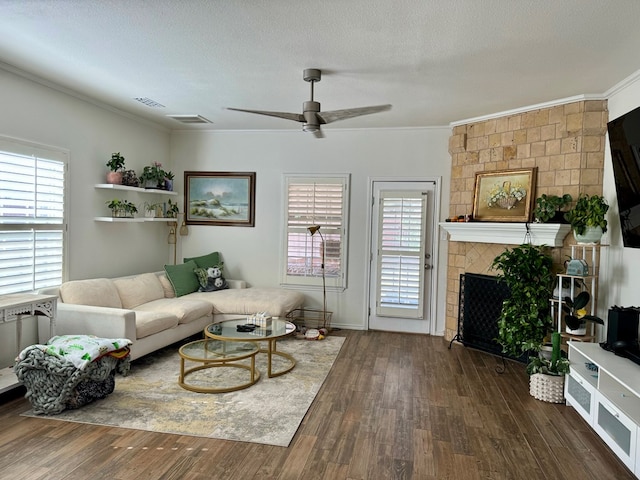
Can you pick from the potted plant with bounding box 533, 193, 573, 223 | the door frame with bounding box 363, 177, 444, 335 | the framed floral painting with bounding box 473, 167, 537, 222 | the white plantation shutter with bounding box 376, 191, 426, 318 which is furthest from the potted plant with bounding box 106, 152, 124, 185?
the potted plant with bounding box 533, 193, 573, 223

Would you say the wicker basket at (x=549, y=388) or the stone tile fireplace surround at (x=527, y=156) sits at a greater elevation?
the stone tile fireplace surround at (x=527, y=156)

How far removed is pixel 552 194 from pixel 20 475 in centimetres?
476

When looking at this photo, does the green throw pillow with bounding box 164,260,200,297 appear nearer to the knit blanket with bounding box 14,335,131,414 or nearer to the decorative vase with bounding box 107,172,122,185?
the decorative vase with bounding box 107,172,122,185

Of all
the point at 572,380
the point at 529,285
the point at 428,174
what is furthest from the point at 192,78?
the point at 572,380

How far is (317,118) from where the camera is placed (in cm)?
342

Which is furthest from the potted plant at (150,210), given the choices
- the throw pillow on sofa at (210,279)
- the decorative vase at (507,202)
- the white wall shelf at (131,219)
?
the decorative vase at (507,202)

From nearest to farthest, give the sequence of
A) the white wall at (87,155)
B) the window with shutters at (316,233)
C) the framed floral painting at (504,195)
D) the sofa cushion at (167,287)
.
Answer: the white wall at (87,155)
the framed floral painting at (504,195)
the sofa cushion at (167,287)
the window with shutters at (316,233)

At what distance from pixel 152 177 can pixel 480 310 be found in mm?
4305

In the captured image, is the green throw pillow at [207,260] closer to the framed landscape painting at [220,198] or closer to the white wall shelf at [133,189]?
the framed landscape painting at [220,198]

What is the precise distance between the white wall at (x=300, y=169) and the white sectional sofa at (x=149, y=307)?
537 millimetres

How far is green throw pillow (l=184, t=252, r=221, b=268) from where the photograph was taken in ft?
19.3

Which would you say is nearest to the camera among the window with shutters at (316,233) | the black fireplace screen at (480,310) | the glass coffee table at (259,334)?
the glass coffee table at (259,334)

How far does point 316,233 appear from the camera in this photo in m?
5.94

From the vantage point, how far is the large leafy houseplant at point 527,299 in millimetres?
3957
